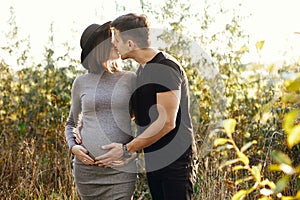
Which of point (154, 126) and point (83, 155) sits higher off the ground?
point (154, 126)

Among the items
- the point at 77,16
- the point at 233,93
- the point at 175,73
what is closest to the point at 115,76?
the point at 175,73

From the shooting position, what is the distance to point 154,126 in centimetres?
222

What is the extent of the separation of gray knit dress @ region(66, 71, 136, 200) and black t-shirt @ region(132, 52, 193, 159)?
0.06 m

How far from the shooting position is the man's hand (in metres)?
2.34

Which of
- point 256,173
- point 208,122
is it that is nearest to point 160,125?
point 256,173

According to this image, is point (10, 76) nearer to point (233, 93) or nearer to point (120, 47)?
point (233, 93)

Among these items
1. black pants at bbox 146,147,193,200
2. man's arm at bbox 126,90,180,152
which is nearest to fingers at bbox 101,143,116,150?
man's arm at bbox 126,90,180,152

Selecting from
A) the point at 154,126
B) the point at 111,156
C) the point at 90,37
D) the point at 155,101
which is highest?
the point at 90,37

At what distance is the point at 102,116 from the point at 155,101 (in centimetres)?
29

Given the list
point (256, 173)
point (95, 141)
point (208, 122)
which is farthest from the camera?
point (208, 122)

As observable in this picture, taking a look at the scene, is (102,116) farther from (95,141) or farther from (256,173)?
(256,173)

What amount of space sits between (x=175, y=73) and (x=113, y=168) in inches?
21.9

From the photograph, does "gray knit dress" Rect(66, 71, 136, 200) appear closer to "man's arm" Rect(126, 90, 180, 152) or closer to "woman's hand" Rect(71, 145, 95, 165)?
"woman's hand" Rect(71, 145, 95, 165)

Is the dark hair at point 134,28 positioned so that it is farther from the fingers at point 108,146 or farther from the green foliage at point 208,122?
the green foliage at point 208,122
